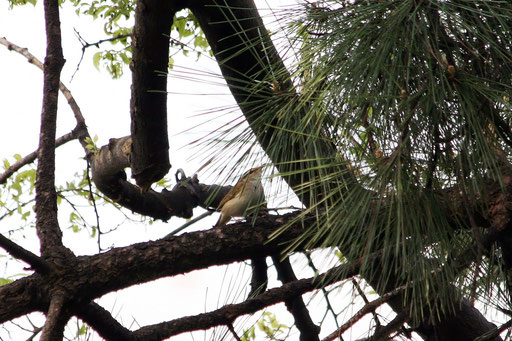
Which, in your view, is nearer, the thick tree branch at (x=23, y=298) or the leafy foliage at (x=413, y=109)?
the leafy foliage at (x=413, y=109)

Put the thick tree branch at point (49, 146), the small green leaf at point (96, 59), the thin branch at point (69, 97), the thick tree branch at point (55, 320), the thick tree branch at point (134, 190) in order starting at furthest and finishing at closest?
the small green leaf at point (96, 59)
the thin branch at point (69, 97)
the thick tree branch at point (134, 190)
the thick tree branch at point (49, 146)
the thick tree branch at point (55, 320)

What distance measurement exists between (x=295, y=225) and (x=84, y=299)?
72cm

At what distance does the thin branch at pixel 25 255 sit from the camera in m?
1.72

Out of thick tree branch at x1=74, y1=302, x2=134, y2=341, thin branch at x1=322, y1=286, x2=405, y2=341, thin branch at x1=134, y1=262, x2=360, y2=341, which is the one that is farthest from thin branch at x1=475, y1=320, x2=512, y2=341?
thick tree branch at x1=74, y1=302, x2=134, y2=341

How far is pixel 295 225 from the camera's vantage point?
2.23 meters

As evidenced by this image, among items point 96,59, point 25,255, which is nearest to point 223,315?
point 25,255

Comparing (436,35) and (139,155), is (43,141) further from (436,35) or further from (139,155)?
Result: (436,35)

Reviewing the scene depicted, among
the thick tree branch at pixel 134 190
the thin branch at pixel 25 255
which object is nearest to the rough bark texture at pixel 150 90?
the thick tree branch at pixel 134 190

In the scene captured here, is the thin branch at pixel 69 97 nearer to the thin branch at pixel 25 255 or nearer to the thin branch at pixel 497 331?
the thin branch at pixel 25 255

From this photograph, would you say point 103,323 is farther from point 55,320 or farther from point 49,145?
point 49,145

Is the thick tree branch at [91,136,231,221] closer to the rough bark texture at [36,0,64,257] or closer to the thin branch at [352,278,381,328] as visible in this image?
the rough bark texture at [36,0,64,257]

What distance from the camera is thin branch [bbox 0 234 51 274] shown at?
172 cm

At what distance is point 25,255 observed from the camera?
184cm

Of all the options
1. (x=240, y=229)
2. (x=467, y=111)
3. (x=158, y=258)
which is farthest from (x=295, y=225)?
(x=467, y=111)
